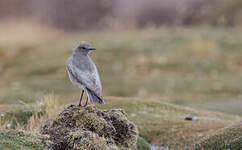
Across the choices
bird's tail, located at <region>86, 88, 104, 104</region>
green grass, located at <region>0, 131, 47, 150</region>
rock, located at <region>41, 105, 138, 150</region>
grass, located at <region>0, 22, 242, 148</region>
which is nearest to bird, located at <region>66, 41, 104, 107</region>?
bird's tail, located at <region>86, 88, 104, 104</region>

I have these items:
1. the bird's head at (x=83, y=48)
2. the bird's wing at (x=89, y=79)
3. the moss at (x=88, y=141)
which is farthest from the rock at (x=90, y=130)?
the bird's head at (x=83, y=48)

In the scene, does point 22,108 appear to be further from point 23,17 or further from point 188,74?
point 23,17

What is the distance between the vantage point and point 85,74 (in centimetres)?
915

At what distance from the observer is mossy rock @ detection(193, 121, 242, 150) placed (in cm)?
1072

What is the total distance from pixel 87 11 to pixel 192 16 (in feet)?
45.8

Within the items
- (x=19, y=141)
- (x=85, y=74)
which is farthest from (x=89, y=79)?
(x=19, y=141)

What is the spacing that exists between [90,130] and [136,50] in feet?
97.9

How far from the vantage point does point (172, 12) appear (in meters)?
59.7

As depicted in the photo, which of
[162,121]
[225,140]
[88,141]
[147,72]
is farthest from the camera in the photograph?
[147,72]

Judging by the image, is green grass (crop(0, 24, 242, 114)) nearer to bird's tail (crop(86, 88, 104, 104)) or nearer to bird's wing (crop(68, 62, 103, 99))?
bird's wing (crop(68, 62, 103, 99))

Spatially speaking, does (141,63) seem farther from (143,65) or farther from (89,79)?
(89,79)

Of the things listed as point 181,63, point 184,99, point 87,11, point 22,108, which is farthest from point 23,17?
point 22,108

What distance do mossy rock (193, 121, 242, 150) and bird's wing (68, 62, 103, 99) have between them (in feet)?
10.5

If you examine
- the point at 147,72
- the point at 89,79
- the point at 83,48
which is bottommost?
the point at 147,72
